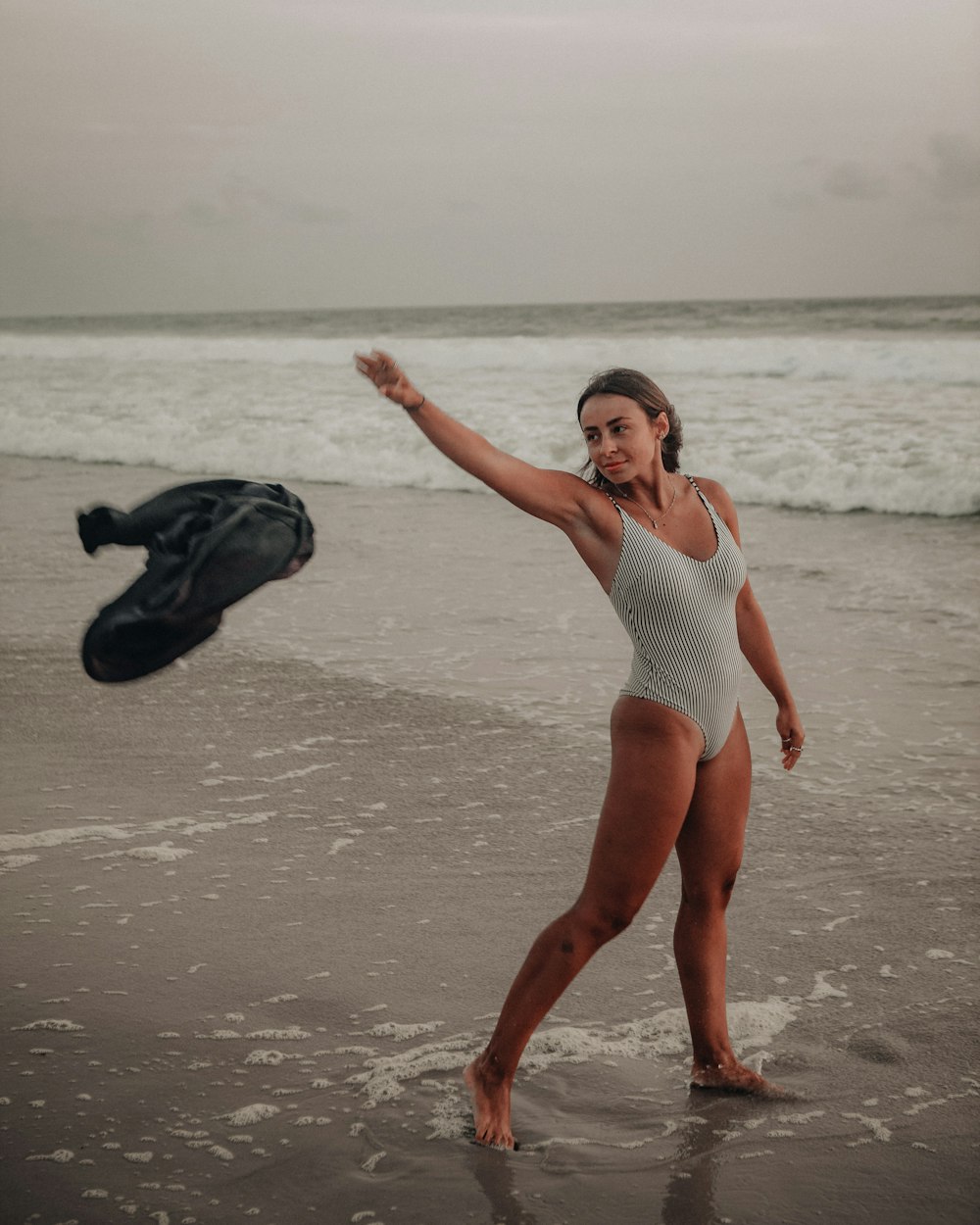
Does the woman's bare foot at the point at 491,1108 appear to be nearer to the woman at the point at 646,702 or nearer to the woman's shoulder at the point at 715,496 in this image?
the woman at the point at 646,702

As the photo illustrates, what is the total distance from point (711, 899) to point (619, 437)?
1086 millimetres

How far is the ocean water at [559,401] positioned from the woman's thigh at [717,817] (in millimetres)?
9399

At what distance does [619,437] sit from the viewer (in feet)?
9.70

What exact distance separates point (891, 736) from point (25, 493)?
33.3 ft

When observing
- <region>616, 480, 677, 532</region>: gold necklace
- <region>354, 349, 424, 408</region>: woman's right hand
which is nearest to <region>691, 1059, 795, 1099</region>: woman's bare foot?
<region>616, 480, 677, 532</region>: gold necklace

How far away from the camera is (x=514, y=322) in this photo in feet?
152

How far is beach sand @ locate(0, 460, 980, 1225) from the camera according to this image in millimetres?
2734

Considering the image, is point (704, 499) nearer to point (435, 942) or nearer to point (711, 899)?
point (711, 899)

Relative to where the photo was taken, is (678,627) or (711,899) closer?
(678,627)

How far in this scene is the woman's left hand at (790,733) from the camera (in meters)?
3.40

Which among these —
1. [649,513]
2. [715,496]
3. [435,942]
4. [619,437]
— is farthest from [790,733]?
[435,942]

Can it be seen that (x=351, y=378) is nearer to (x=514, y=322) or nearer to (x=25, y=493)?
(x=25, y=493)

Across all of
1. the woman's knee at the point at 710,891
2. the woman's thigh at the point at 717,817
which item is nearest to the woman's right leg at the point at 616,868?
the woman's thigh at the point at 717,817

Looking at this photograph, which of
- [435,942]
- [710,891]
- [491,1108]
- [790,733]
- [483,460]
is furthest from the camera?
[435,942]
